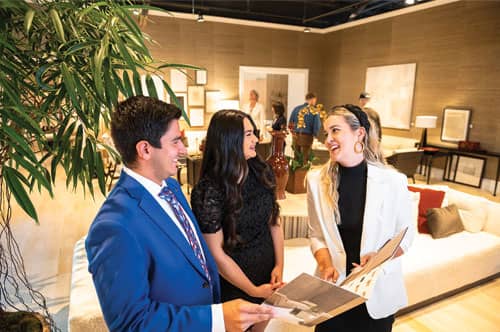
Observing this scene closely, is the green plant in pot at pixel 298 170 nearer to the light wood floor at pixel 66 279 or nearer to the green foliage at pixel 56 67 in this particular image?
the light wood floor at pixel 66 279

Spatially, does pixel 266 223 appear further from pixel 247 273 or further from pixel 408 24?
pixel 408 24

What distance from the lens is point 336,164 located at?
1.69 metres

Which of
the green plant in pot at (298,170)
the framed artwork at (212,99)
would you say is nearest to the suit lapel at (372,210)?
the green plant in pot at (298,170)

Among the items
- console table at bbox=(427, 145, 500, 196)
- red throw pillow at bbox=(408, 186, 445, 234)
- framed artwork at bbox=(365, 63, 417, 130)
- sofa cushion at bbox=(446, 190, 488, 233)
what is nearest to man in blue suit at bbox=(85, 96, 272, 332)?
red throw pillow at bbox=(408, 186, 445, 234)

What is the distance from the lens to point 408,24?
824 cm

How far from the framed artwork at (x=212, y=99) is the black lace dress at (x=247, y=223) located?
25.3 feet

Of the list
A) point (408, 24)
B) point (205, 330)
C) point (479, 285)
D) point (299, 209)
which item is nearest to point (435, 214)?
point (479, 285)

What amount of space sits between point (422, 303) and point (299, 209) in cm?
137

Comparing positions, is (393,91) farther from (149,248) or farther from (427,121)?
(149,248)

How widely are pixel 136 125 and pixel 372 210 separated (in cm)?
110

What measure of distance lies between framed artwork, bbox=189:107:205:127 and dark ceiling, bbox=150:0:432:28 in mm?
2439

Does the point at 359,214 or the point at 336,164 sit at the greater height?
the point at 336,164

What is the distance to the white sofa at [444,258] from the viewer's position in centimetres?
265

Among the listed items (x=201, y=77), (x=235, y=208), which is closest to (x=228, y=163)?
(x=235, y=208)
